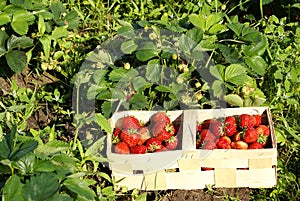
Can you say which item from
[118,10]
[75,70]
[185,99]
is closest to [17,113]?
[75,70]

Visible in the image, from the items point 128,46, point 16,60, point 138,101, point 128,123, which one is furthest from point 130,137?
point 16,60

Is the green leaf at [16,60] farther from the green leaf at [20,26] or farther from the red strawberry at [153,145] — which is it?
the red strawberry at [153,145]

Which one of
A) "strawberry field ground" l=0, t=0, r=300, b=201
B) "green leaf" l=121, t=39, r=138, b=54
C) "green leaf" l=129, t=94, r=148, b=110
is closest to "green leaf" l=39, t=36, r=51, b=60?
"strawberry field ground" l=0, t=0, r=300, b=201

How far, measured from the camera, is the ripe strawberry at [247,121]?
2.50 m

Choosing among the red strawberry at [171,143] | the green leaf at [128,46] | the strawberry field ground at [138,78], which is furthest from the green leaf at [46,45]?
the red strawberry at [171,143]

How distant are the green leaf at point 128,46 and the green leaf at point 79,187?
736mm

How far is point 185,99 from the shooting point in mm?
2604

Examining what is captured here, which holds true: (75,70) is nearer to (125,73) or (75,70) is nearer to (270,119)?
(125,73)

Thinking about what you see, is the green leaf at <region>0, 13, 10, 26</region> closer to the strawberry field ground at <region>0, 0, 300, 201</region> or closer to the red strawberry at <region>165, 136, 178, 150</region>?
the strawberry field ground at <region>0, 0, 300, 201</region>

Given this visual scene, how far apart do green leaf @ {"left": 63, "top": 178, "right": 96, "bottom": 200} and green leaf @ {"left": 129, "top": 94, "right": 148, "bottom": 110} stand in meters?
0.58

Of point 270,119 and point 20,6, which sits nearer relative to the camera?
point 270,119

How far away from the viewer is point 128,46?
261 centimetres

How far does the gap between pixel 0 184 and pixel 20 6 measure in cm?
102

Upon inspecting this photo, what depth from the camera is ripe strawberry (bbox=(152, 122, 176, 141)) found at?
8.11ft
